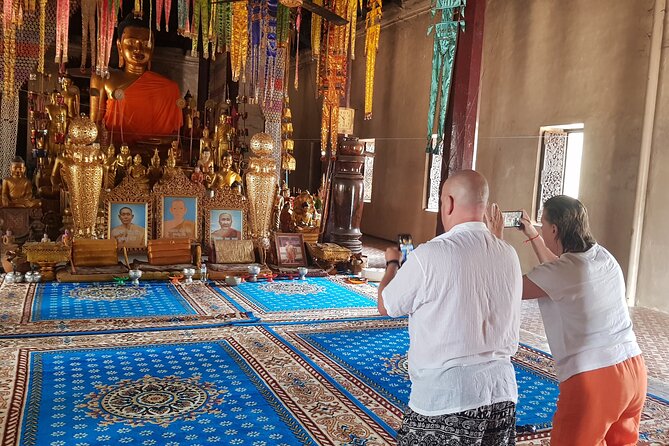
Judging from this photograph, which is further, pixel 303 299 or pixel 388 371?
pixel 303 299

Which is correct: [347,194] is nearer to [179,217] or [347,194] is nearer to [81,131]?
[179,217]

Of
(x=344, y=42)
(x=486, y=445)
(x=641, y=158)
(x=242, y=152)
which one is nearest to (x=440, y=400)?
(x=486, y=445)

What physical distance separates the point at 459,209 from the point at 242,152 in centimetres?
787

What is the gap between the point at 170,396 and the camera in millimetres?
2715

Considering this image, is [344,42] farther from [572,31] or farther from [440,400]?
[440,400]

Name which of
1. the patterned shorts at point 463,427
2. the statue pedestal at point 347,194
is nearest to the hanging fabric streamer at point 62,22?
the statue pedestal at point 347,194

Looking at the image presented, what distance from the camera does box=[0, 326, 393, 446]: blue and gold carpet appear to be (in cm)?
234

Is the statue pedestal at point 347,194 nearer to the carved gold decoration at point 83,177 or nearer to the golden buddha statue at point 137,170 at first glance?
the golden buddha statue at point 137,170

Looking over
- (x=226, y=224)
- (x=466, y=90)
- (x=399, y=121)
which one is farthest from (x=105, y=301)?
(x=399, y=121)

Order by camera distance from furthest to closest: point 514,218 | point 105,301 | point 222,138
Result: point 222,138 < point 105,301 < point 514,218

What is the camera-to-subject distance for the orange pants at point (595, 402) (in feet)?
5.57

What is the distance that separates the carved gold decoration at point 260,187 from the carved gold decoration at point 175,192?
493mm

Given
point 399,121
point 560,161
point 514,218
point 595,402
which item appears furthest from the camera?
point 399,121

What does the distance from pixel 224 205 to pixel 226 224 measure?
0.62 feet
